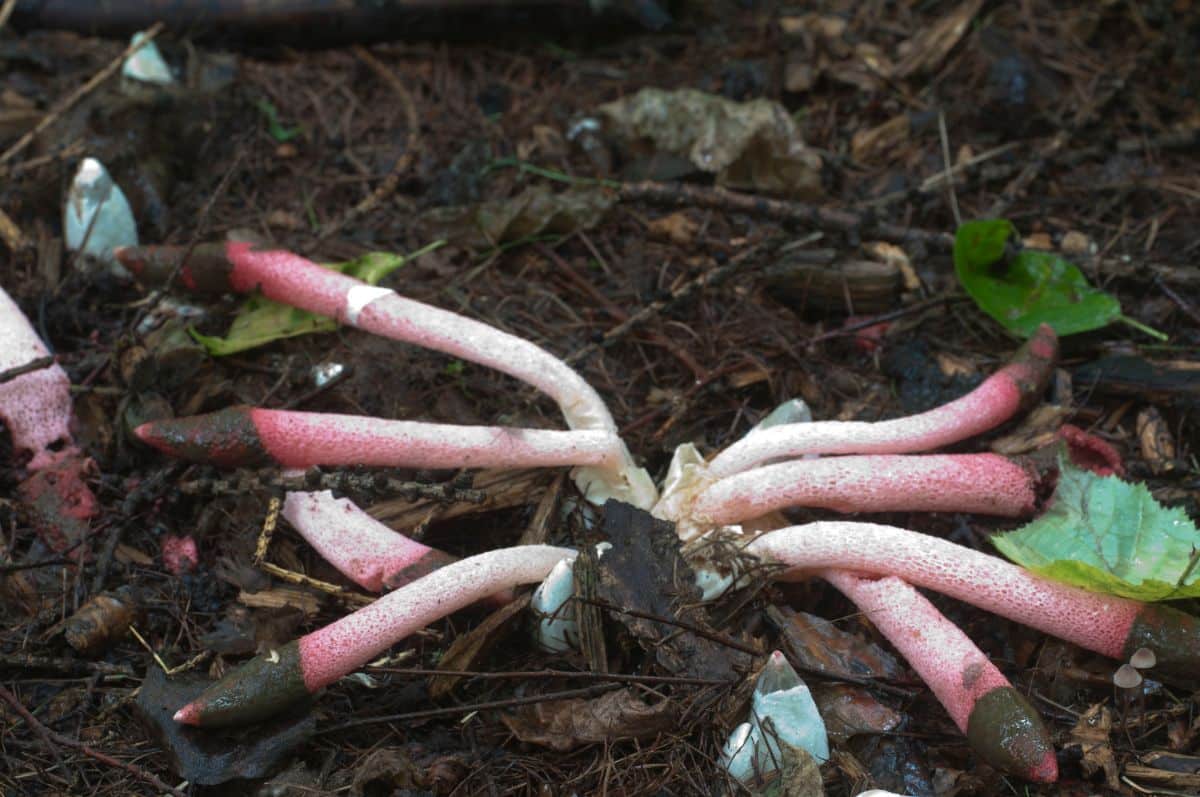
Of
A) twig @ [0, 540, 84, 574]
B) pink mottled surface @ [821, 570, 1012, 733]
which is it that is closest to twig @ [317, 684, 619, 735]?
pink mottled surface @ [821, 570, 1012, 733]

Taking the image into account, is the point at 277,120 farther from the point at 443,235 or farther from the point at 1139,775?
the point at 1139,775

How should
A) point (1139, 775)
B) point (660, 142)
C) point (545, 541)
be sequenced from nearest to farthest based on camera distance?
point (1139, 775), point (545, 541), point (660, 142)

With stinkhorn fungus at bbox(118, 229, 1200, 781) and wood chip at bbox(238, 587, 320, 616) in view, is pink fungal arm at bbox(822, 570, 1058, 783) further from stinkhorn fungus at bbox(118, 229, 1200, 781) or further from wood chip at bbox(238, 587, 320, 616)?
wood chip at bbox(238, 587, 320, 616)

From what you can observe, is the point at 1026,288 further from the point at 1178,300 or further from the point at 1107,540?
the point at 1107,540

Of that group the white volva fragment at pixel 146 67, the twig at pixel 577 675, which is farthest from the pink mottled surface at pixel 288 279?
the white volva fragment at pixel 146 67

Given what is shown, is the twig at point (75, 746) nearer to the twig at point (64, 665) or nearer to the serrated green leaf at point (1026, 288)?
the twig at point (64, 665)

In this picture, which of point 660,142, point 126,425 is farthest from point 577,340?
point 126,425

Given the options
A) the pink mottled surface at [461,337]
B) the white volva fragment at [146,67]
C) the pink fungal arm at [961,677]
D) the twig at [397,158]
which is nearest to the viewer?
the pink fungal arm at [961,677]
